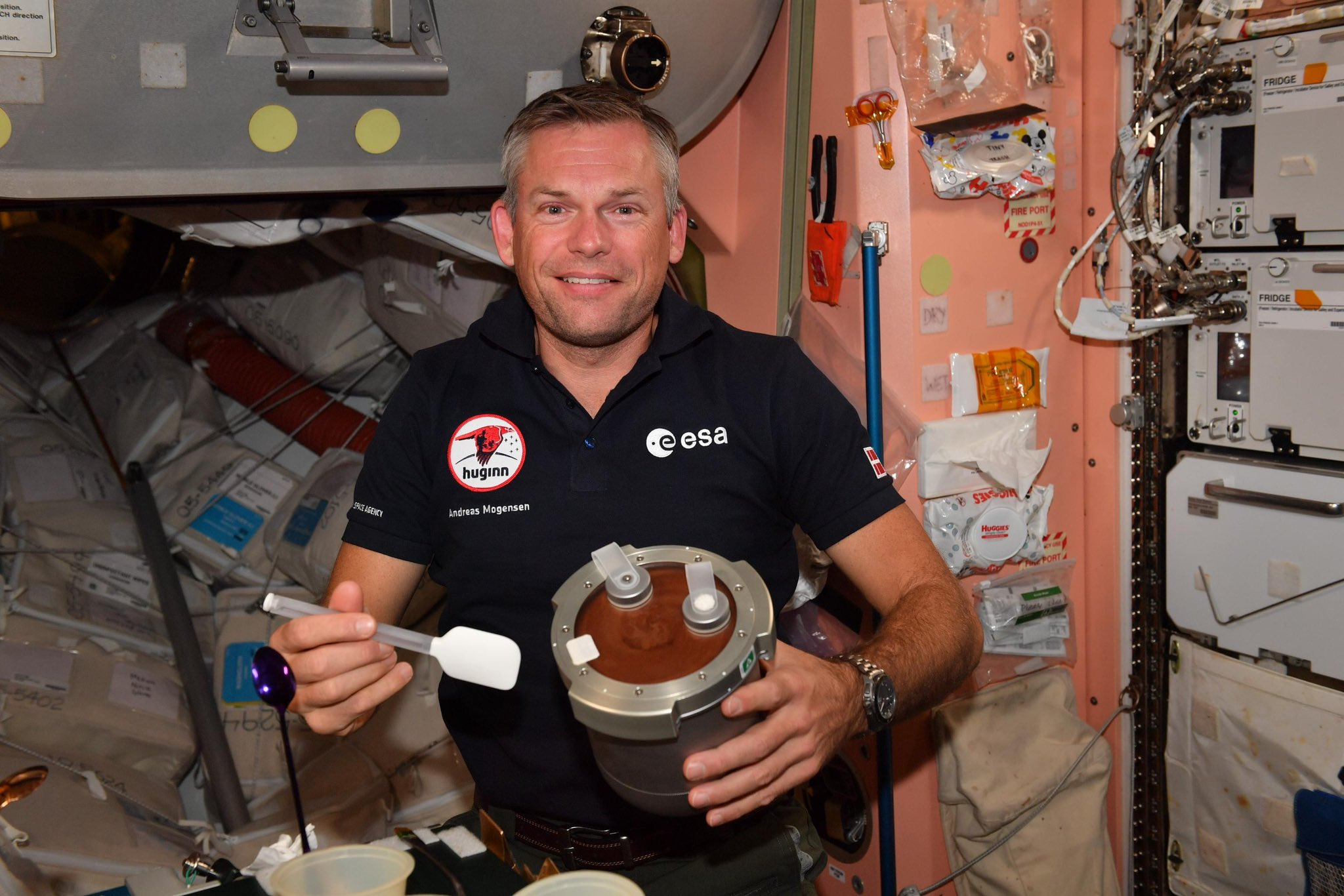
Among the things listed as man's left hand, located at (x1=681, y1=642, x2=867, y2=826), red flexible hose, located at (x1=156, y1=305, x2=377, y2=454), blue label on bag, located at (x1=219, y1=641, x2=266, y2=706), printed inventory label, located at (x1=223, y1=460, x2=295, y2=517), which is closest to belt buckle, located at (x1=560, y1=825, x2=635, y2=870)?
man's left hand, located at (x1=681, y1=642, x2=867, y2=826)

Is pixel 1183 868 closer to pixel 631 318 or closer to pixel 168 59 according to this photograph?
pixel 631 318

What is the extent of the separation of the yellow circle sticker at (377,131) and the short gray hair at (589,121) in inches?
14.8

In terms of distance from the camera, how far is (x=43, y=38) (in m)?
1.82

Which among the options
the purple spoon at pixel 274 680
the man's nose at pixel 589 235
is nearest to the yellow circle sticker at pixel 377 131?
the man's nose at pixel 589 235

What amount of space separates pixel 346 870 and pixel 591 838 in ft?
2.33

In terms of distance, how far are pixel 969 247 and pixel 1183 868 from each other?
5.13 ft

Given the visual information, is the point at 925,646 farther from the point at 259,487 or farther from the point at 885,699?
the point at 259,487

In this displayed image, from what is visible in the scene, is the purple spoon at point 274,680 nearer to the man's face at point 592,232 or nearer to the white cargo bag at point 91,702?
the man's face at point 592,232

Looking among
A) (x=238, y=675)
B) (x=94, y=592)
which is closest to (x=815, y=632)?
(x=238, y=675)

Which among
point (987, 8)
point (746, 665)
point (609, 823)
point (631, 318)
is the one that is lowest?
point (609, 823)

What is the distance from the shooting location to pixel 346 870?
3.73 feet

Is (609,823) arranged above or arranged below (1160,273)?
below

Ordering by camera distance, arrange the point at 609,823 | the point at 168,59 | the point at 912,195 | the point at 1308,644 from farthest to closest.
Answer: the point at 912,195
the point at 1308,644
the point at 168,59
the point at 609,823

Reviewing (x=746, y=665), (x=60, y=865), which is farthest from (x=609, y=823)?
(x=60, y=865)
